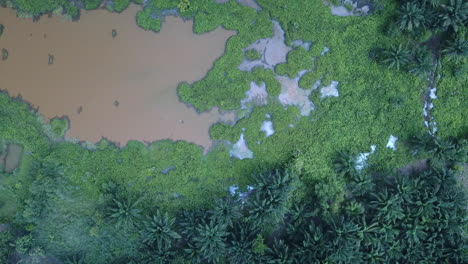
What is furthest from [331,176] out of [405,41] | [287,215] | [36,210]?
[36,210]

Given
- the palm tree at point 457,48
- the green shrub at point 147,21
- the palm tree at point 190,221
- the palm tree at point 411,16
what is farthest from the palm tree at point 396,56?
the palm tree at point 190,221

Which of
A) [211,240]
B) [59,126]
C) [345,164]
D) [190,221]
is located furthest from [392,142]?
[59,126]

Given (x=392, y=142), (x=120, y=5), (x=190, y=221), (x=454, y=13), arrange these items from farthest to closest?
(x=392, y=142), (x=120, y=5), (x=190, y=221), (x=454, y=13)

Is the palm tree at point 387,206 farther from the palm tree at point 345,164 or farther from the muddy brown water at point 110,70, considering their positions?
the muddy brown water at point 110,70

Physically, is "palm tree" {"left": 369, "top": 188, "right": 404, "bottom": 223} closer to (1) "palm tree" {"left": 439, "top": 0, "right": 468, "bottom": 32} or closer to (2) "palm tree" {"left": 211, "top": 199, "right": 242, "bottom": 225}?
(2) "palm tree" {"left": 211, "top": 199, "right": 242, "bottom": 225}

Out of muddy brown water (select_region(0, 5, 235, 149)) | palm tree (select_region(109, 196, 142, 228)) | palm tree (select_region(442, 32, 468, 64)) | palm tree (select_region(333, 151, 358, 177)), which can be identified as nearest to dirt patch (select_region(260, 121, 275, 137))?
palm tree (select_region(333, 151, 358, 177))

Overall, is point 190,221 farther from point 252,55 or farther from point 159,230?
point 252,55

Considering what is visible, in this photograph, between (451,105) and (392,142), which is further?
(392,142)

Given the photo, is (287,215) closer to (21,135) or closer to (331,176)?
(331,176)
